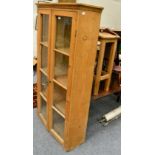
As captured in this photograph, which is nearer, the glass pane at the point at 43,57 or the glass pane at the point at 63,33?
the glass pane at the point at 63,33

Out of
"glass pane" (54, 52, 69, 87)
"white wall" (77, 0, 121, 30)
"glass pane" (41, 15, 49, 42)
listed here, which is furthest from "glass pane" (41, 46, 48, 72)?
"white wall" (77, 0, 121, 30)

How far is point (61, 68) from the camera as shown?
2.02 metres

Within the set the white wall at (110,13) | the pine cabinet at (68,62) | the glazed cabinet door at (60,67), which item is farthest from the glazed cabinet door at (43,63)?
the white wall at (110,13)

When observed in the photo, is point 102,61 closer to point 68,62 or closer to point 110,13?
point 68,62

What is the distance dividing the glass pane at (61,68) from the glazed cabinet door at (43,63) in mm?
120

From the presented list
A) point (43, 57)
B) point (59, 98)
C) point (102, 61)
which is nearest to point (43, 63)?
point (43, 57)

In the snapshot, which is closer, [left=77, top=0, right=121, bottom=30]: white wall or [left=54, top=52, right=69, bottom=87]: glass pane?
[left=54, top=52, right=69, bottom=87]: glass pane

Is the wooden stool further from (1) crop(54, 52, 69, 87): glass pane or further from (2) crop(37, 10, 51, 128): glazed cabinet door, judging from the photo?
(2) crop(37, 10, 51, 128): glazed cabinet door

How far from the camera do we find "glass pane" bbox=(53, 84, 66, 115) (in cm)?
208

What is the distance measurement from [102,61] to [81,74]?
0.59m

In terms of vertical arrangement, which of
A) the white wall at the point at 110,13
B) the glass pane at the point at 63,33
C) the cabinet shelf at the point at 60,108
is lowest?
the cabinet shelf at the point at 60,108

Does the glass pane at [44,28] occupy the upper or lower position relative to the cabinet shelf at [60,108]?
upper

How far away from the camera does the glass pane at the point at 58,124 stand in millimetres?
2129

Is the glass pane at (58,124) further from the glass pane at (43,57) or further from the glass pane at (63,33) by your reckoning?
the glass pane at (63,33)
